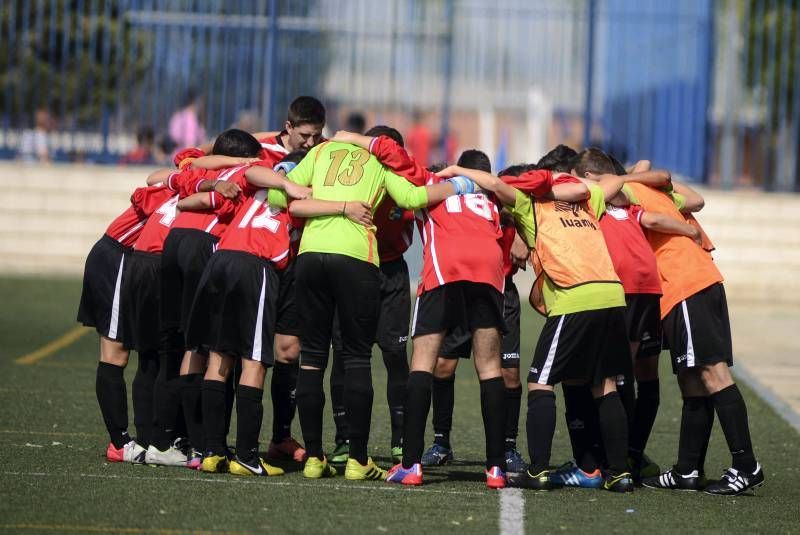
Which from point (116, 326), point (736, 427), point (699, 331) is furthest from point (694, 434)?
point (116, 326)

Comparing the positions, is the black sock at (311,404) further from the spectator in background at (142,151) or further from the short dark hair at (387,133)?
the spectator in background at (142,151)

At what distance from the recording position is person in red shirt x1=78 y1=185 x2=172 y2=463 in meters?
7.69

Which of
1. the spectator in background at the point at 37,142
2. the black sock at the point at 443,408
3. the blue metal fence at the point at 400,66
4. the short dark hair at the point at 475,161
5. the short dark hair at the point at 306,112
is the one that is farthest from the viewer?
the blue metal fence at the point at 400,66

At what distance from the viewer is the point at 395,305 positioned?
7984 mm

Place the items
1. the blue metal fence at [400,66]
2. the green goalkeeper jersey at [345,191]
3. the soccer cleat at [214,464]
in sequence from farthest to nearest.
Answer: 1. the blue metal fence at [400,66]
2. the soccer cleat at [214,464]
3. the green goalkeeper jersey at [345,191]

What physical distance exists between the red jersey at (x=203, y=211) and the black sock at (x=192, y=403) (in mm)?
816

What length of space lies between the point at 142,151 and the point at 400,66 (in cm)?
412

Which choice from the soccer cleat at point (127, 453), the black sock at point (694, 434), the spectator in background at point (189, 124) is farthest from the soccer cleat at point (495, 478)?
the spectator in background at point (189, 124)

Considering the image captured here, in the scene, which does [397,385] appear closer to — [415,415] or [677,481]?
[415,415]

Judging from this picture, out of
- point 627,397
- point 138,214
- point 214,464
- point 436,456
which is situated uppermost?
point 138,214

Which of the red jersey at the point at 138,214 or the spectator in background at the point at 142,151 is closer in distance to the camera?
the red jersey at the point at 138,214

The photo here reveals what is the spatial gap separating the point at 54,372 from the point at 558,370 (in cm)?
545

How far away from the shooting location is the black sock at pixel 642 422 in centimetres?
777

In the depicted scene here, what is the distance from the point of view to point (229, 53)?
63.7ft
